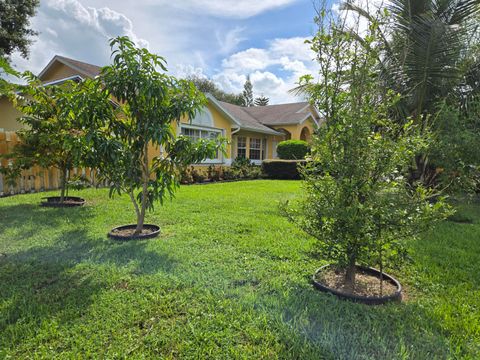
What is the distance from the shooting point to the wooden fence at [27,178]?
808cm

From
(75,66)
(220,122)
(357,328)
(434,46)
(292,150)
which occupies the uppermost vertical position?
(75,66)

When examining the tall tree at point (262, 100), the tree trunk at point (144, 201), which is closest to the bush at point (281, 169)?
the tree trunk at point (144, 201)

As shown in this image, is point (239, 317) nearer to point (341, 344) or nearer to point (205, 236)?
point (341, 344)

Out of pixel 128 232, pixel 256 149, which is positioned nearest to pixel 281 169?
pixel 256 149

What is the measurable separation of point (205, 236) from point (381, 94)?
10.8 feet

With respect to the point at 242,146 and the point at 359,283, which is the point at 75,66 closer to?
the point at 242,146

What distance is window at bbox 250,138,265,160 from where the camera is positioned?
20552 millimetres

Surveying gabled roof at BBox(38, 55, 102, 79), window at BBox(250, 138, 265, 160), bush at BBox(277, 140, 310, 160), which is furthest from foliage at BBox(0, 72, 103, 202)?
window at BBox(250, 138, 265, 160)

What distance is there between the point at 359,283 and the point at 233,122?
1454 cm

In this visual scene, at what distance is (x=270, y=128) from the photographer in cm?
2197

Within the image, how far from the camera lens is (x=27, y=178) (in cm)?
872

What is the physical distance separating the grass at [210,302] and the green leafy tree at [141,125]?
110cm

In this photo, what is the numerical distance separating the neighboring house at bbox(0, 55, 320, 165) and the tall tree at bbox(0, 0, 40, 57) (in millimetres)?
5822

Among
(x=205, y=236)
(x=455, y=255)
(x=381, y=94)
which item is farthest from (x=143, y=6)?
(x=455, y=255)
